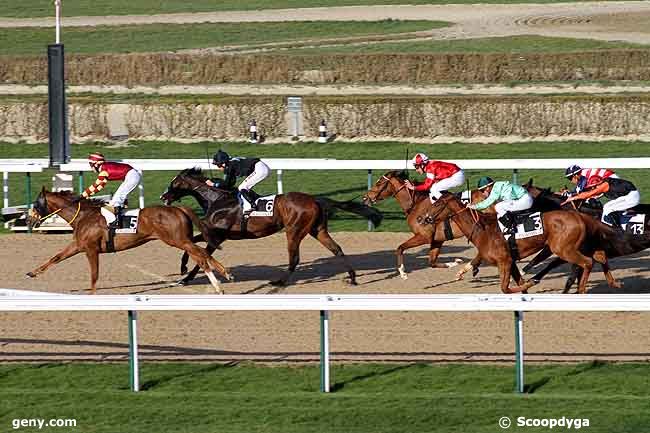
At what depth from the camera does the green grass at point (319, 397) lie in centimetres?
873

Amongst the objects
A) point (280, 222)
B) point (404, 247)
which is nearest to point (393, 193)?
point (404, 247)

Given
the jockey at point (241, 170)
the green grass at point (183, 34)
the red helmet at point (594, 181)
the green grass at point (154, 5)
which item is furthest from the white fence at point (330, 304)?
the green grass at point (154, 5)

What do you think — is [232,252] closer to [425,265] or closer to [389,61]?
[425,265]

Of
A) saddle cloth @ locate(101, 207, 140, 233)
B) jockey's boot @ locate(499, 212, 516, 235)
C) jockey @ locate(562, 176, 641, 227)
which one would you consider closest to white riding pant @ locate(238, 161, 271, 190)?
saddle cloth @ locate(101, 207, 140, 233)

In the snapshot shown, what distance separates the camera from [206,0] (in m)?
49.2

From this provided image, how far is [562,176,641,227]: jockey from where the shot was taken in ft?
43.3

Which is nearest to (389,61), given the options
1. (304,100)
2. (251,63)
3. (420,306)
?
(251,63)

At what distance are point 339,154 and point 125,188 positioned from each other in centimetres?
1010

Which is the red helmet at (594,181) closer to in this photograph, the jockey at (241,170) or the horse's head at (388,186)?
the horse's head at (388,186)

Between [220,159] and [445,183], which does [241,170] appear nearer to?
[220,159]

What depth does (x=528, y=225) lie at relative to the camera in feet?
41.8

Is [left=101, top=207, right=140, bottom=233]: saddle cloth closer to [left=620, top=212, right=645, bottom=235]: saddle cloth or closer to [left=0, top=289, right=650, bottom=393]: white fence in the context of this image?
[left=0, top=289, right=650, bottom=393]: white fence

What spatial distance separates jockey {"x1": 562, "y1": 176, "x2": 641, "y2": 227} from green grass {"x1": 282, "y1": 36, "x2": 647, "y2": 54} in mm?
22257

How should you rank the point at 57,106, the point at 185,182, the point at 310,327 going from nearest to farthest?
1. the point at 310,327
2. the point at 185,182
3. the point at 57,106
